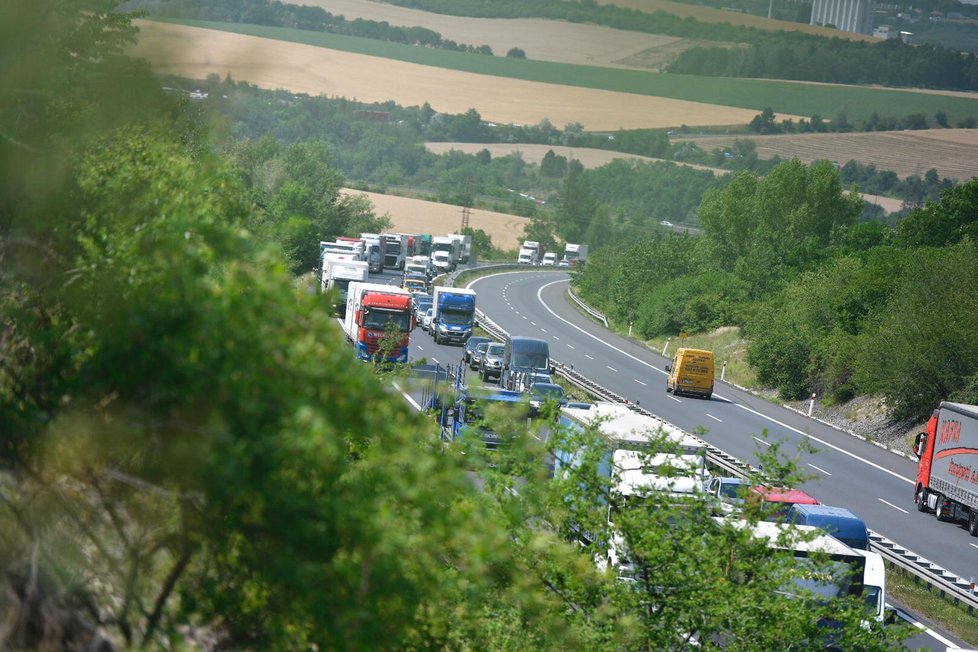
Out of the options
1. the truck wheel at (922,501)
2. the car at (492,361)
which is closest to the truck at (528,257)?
the car at (492,361)

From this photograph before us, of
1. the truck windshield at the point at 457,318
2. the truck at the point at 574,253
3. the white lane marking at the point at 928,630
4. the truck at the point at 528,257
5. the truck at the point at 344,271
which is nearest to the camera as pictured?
the white lane marking at the point at 928,630

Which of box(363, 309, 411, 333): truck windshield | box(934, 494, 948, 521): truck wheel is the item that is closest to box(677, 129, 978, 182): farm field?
box(363, 309, 411, 333): truck windshield

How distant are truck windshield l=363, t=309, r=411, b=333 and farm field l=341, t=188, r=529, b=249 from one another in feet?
233

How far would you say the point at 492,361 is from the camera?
4959cm

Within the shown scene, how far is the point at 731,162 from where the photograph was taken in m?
156

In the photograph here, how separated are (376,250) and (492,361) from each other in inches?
1820

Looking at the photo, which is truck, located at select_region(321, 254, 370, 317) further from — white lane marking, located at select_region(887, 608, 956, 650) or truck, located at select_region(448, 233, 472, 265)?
truck, located at select_region(448, 233, 472, 265)

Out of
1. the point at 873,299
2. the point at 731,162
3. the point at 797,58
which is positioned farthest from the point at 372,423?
the point at 797,58

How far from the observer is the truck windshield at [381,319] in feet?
160

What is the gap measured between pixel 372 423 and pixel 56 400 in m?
1.97

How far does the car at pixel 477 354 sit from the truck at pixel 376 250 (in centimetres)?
4081

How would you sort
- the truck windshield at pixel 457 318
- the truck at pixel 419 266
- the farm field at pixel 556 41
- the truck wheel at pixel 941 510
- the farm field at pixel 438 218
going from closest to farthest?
the truck wheel at pixel 941 510
the truck windshield at pixel 457 318
the truck at pixel 419 266
the farm field at pixel 438 218
the farm field at pixel 556 41

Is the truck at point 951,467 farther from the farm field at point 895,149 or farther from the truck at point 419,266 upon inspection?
the farm field at point 895,149

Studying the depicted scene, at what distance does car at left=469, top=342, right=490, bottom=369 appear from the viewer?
50.6m
